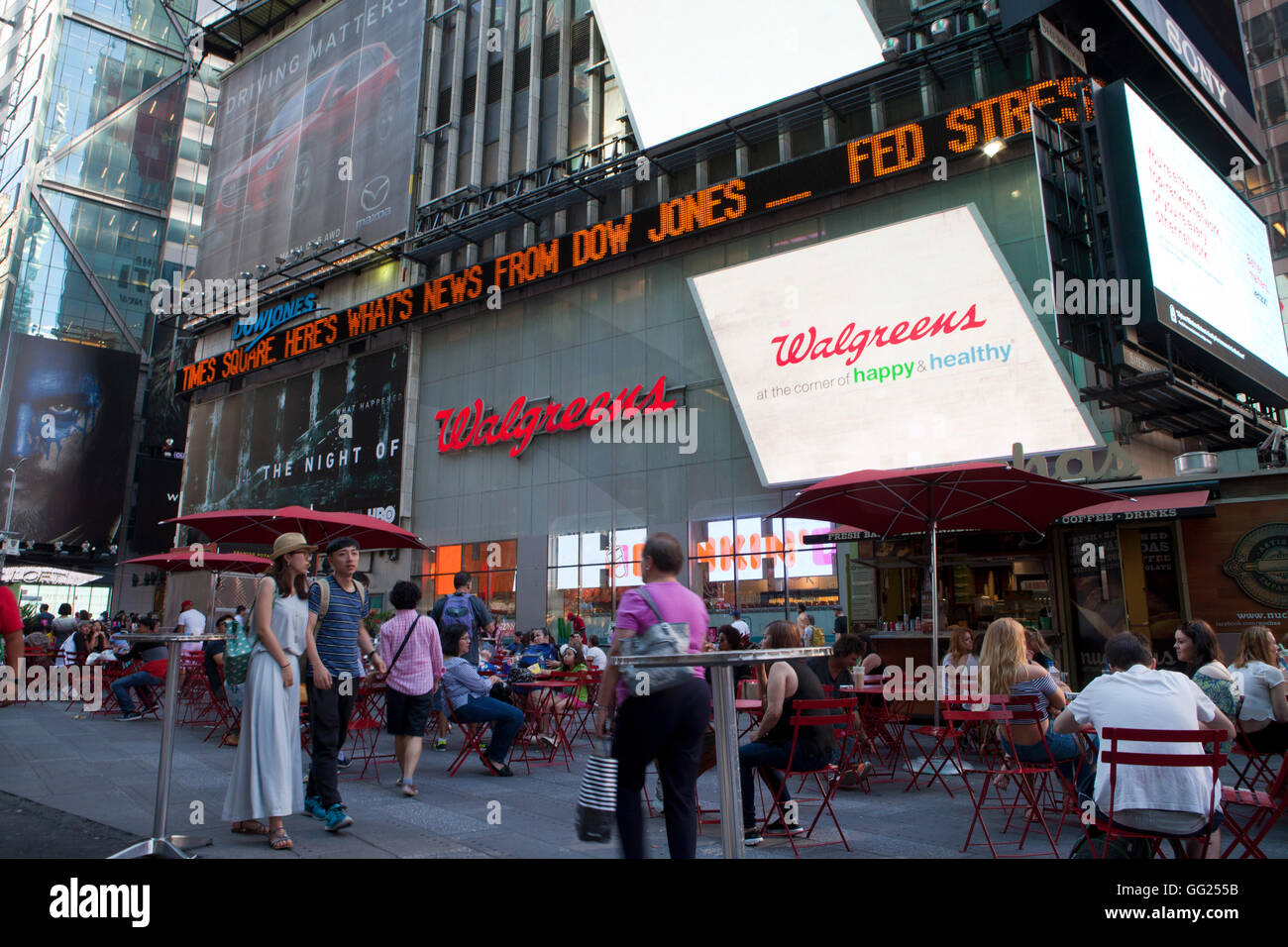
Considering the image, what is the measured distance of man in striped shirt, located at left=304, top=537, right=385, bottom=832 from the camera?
209 inches

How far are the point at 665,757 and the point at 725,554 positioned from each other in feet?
52.8

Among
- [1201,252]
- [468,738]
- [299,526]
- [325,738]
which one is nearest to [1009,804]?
[468,738]

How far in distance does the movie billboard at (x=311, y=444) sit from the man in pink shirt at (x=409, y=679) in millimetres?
20310

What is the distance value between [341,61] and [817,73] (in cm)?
2061

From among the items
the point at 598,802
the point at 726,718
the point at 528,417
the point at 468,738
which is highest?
the point at 528,417

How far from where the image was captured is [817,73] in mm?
19047

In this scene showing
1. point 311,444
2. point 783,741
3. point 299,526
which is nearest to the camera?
point 783,741

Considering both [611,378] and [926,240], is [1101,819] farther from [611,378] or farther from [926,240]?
[611,378]

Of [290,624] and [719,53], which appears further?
[719,53]

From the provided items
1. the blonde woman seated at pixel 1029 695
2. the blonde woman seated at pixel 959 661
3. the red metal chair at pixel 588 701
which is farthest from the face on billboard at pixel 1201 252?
the red metal chair at pixel 588 701

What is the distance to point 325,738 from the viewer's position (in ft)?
17.8

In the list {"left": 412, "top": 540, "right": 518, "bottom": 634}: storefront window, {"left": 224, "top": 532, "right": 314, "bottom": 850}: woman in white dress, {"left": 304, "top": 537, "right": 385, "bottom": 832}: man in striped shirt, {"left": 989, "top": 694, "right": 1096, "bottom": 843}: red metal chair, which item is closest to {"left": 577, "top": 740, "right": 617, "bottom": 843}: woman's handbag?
{"left": 224, "top": 532, "right": 314, "bottom": 850}: woman in white dress
